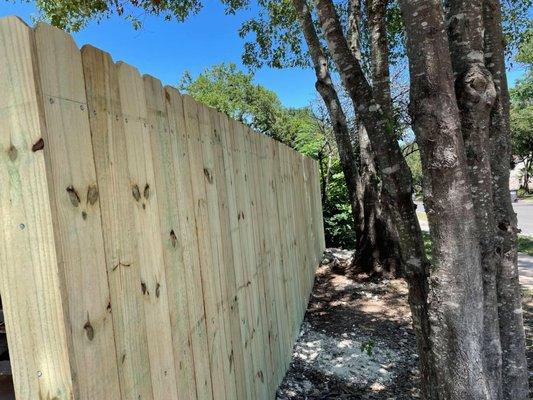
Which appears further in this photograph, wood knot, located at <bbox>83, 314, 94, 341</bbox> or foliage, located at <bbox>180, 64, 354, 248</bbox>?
foliage, located at <bbox>180, 64, 354, 248</bbox>

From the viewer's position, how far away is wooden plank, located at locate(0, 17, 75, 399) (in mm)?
1015

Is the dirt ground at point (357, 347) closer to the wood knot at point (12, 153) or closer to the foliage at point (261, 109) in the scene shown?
the wood knot at point (12, 153)

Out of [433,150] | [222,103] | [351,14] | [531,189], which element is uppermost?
[222,103]

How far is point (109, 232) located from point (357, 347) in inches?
145

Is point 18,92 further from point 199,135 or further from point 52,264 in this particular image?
point 199,135

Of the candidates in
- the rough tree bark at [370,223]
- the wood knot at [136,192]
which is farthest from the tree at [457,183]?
the rough tree bark at [370,223]

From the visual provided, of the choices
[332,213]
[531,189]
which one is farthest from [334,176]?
[531,189]

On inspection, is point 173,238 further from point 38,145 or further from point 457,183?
point 457,183

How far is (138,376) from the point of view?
136 centimetres

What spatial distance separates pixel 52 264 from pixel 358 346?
12.8 feet

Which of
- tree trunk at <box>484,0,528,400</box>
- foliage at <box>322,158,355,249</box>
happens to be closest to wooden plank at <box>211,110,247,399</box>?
tree trunk at <box>484,0,528,400</box>

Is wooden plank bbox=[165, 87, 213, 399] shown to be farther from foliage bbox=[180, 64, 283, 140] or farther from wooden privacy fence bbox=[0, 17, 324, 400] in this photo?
foliage bbox=[180, 64, 283, 140]

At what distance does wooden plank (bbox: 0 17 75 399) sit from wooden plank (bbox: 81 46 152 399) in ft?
0.69

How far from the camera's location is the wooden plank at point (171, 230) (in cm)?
159
